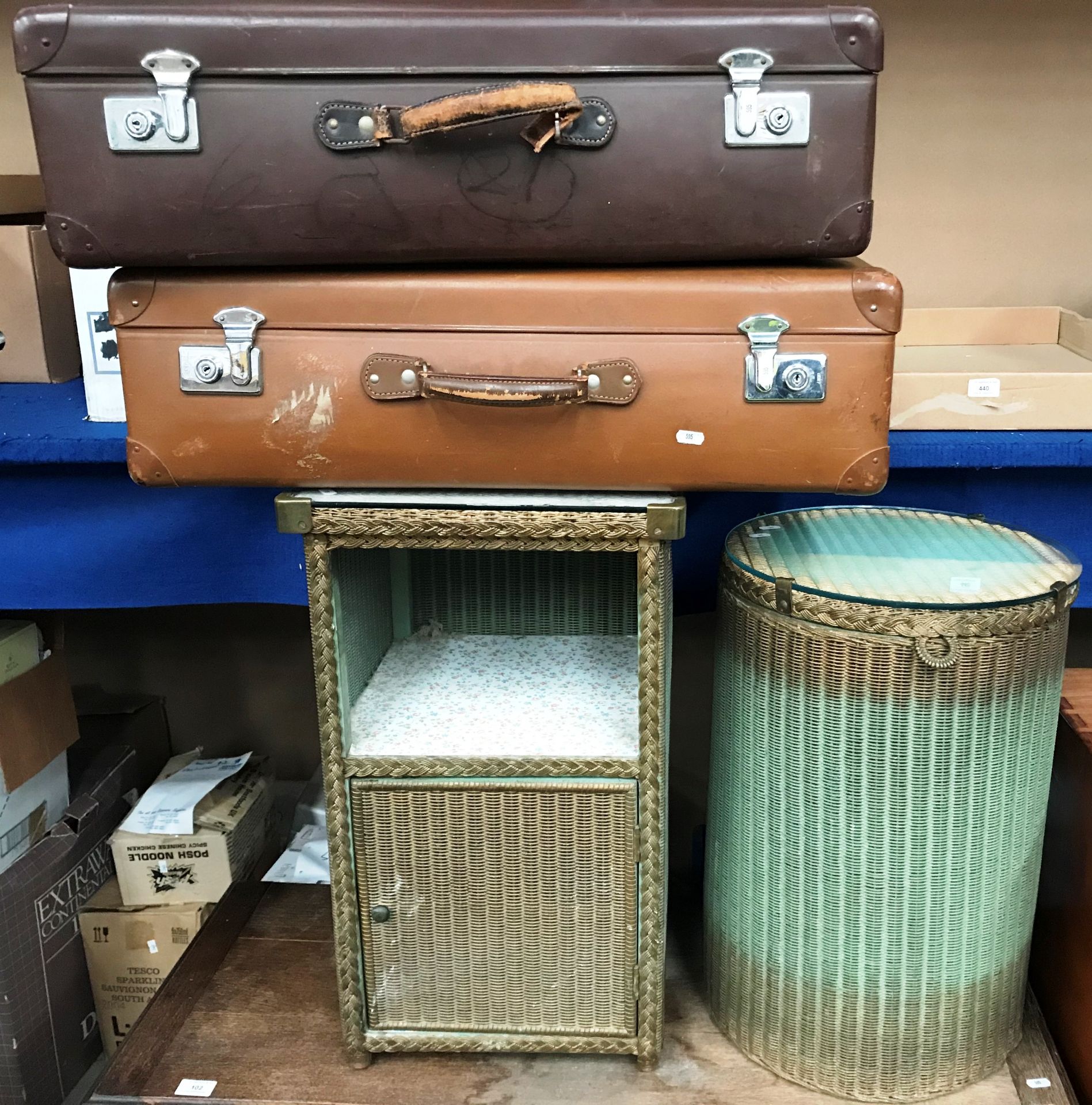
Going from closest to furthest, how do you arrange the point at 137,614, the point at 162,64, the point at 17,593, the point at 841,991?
the point at 162,64 < the point at 841,991 < the point at 17,593 < the point at 137,614

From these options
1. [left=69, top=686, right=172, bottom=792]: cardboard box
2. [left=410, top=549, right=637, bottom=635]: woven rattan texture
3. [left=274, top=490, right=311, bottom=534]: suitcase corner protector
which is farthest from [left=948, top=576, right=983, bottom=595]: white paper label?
[left=69, top=686, right=172, bottom=792]: cardboard box

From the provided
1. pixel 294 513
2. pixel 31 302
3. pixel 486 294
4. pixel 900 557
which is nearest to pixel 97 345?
pixel 31 302

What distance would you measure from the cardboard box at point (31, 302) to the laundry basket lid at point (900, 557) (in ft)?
3.59

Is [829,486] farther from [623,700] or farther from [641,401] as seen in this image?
[623,700]

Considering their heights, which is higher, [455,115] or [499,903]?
[455,115]

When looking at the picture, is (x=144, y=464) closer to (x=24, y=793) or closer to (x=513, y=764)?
(x=513, y=764)

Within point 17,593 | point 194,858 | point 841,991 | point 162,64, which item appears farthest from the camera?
point 194,858

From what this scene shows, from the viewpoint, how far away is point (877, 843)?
1231 millimetres

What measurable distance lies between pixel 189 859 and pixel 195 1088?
45 centimetres

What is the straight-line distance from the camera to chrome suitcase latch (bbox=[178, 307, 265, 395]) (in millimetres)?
1101

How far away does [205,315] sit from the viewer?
1.11 m

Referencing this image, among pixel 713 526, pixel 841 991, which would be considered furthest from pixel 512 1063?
pixel 713 526

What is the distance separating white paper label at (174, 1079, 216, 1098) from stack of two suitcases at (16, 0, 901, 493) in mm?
802

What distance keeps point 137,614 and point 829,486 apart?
60.1 inches
